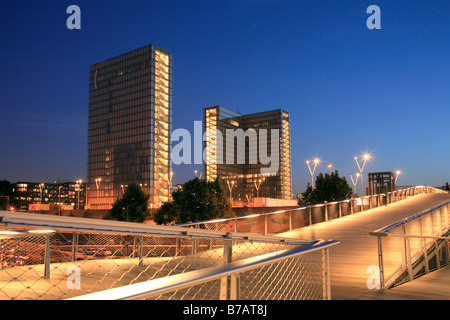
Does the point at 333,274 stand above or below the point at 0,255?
below

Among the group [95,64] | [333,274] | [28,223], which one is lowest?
[333,274]

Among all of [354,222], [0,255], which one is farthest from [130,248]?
[354,222]

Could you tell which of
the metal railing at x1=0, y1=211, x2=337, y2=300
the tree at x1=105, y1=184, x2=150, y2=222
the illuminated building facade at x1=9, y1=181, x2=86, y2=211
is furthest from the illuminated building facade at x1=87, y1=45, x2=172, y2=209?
the metal railing at x1=0, y1=211, x2=337, y2=300

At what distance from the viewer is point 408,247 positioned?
7.18 metres

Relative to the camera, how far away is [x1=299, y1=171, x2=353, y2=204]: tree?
41.9 meters

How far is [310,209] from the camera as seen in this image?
15.4 meters

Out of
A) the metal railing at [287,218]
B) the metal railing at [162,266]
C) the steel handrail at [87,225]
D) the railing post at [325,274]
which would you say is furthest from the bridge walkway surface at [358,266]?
the steel handrail at [87,225]

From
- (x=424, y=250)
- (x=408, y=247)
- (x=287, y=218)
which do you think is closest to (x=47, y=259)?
(x=408, y=247)

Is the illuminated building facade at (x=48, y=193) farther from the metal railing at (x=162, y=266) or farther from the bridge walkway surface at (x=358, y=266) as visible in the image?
the metal railing at (x=162, y=266)

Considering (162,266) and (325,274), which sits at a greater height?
(325,274)

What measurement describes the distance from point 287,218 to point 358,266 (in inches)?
232

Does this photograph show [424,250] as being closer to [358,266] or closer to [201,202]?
[358,266]
